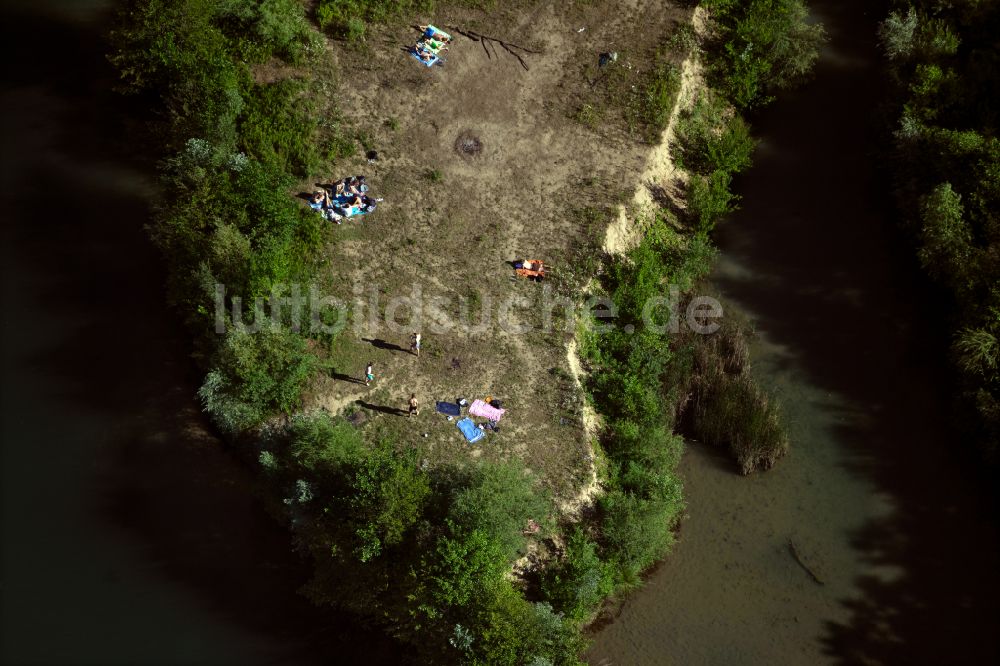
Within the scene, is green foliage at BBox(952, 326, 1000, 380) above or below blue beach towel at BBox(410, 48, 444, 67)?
below

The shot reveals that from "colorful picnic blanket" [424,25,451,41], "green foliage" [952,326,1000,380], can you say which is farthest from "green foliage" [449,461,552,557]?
"colorful picnic blanket" [424,25,451,41]

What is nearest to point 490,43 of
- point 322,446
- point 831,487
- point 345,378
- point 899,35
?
point 345,378

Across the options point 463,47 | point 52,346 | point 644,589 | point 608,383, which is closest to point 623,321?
point 608,383

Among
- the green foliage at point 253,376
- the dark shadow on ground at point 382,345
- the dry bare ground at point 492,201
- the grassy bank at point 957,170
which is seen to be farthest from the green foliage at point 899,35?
the green foliage at point 253,376

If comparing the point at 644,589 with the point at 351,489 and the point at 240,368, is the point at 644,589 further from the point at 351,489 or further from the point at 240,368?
the point at 240,368

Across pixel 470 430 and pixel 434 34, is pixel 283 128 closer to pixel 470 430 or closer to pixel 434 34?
pixel 434 34

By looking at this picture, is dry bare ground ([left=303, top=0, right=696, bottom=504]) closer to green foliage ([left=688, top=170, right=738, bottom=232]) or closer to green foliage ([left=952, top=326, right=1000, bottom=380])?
green foliage ([left=688, top=170, right=738, bottom=232])
